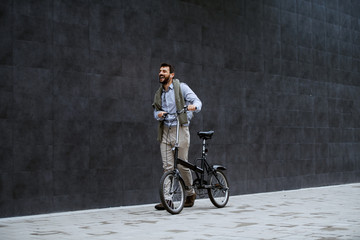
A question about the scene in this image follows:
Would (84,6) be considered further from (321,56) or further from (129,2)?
(321,56)

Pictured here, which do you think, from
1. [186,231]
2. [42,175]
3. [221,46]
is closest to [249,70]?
[221,46]

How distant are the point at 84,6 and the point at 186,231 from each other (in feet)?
11.6

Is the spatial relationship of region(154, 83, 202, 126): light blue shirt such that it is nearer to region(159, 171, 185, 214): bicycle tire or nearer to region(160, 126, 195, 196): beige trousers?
region(160, 126, 195, 196): beige trousers

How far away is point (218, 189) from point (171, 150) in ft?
2.86

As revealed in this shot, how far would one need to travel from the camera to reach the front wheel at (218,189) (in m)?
7.35

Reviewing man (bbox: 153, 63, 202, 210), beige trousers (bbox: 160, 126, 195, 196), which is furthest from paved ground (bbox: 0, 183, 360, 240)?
man (bbox: 153, 63, 202, 210)

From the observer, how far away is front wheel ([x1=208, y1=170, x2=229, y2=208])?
7348 mm

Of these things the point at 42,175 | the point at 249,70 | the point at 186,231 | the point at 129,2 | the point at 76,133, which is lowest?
the point at 186,231

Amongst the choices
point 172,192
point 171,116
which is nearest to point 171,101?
point 171,116

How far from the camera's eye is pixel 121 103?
7672mm

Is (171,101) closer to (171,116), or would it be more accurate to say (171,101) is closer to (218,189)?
(171,116)

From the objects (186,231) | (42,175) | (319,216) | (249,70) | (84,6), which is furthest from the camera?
(249,70)

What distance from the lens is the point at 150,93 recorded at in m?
8.04

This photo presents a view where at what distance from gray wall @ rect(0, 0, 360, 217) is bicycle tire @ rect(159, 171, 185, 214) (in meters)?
1.08
